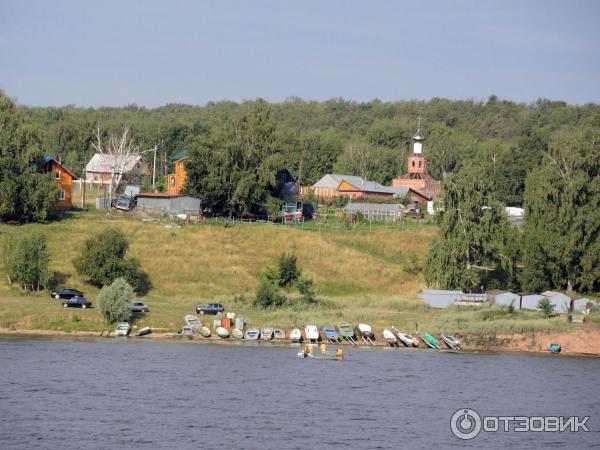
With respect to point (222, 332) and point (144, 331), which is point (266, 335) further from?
point (144, 331)

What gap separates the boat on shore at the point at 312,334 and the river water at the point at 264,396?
290cm

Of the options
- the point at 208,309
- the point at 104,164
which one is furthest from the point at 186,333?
the point at 104,164

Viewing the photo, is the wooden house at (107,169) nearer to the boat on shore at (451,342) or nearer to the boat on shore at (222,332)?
the boat on shore at (222,332)

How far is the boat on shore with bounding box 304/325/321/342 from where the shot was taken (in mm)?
69875

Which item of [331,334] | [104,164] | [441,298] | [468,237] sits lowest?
[331,334]

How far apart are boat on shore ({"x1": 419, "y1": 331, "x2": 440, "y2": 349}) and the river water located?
6.04 feet

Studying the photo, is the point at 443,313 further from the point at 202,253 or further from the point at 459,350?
the point at 202,253

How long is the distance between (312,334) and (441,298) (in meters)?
16.9

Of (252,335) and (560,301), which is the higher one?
(560,301)

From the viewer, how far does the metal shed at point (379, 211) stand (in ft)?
374

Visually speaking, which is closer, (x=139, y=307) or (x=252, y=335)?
(x=252, y=335)

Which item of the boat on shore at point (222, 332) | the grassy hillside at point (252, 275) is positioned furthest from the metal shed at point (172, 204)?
the boat on shore at point (222, 332)

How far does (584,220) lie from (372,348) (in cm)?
2843

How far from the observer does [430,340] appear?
71.1 meters
